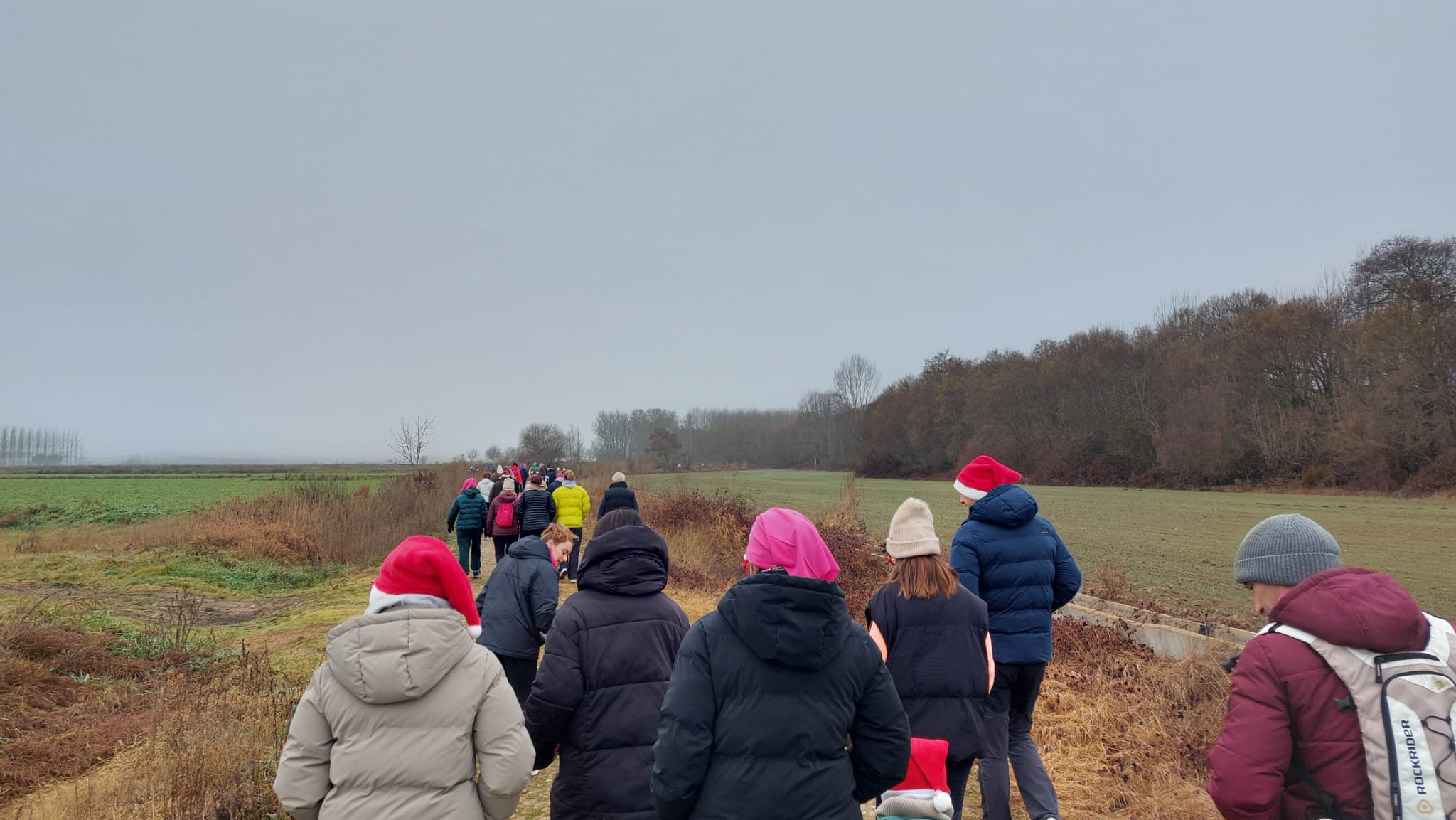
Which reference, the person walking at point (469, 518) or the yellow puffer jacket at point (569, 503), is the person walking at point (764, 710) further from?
the person walking at point (469, 518)

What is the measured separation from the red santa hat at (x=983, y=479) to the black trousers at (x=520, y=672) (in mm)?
3071

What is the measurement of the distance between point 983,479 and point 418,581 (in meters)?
3.19

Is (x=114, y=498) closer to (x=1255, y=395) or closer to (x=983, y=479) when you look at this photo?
(x=983, y=479)

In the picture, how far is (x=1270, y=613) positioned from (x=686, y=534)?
1610cm

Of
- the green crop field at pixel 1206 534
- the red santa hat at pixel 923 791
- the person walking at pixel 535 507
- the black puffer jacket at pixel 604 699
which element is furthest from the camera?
the green crop field at pixel 1206 534

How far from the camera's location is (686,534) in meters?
17.9

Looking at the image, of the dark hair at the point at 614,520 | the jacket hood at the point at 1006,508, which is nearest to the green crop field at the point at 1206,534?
the jacket hood at the point at 1006,508

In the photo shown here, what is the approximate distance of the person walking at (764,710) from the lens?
220 cm

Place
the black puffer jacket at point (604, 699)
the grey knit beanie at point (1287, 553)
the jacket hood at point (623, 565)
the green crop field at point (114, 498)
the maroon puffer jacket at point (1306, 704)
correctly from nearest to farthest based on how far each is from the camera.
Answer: the maroon puffer jacket at point (1306, 704) → the grey knit beanie at point (1287, 553) → the black puffer jacket at point (604, 699) → the jacket hood at point (623, 565) → the green crop field at point (114, 498)

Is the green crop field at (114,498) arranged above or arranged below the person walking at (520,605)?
below

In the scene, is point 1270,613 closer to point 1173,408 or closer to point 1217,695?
point 1217,695

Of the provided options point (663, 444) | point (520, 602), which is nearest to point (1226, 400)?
point (520, 602)

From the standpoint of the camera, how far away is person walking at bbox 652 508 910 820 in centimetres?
220

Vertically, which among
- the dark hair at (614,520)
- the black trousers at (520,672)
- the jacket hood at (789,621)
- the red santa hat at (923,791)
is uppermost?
the dark hair at (614,520)
